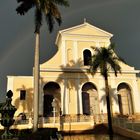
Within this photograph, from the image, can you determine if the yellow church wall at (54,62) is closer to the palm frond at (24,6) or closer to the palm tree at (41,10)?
the palm tree at (41,10)

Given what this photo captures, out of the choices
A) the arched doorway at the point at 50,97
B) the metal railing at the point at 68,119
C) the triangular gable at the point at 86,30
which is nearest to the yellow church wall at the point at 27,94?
the arched doorway at the point at 50,97

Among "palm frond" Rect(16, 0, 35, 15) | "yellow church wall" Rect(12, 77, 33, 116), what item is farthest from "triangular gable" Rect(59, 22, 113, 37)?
"palm frond" Rect(16, 0, 35, 15)

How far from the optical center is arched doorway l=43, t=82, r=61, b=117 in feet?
103

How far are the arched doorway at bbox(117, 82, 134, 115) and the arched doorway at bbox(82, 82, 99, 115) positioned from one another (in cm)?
409

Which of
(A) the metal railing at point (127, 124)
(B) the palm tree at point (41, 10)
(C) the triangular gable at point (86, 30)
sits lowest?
(A) the metal railing at point (127, 124)

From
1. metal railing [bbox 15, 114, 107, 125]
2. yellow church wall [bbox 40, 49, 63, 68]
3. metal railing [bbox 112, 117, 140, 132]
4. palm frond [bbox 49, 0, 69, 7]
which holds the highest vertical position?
palm frond [bbox 49, 0, 69, 7]

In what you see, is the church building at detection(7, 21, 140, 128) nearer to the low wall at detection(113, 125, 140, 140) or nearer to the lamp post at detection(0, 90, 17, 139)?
the low wall at detection(113, 125, 140, 140)

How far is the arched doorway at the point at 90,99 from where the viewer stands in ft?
104

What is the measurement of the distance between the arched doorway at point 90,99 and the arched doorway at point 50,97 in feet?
12.8

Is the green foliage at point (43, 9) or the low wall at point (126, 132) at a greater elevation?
the green foliage at point (43, 9)

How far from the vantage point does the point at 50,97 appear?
32219 mm

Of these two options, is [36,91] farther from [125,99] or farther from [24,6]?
[125,99]

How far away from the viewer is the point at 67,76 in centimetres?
3117

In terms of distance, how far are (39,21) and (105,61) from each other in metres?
8.51
